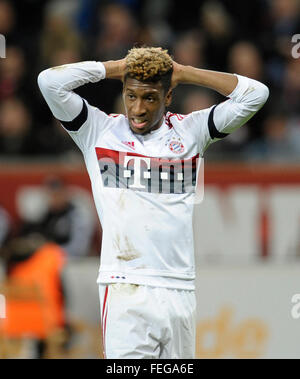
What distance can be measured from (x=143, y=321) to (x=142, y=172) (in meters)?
0.95

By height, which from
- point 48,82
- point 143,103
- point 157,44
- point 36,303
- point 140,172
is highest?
point 157,44

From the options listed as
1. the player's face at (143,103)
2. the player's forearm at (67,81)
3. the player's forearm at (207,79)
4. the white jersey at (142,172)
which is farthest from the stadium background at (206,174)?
the player's forearm at (67,81)

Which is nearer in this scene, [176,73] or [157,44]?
[176,73]

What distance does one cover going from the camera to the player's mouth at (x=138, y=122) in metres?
5.78

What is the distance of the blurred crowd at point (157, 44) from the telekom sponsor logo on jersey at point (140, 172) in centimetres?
590

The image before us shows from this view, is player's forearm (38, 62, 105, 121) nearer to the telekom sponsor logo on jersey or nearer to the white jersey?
the white jersey

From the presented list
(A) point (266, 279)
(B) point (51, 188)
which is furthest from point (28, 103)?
(A) point (266, 279)

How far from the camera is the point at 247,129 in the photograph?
12.4 m

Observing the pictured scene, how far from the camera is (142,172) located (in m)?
5.84

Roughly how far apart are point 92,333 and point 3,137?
3.94m

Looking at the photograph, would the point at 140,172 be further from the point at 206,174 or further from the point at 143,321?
the point at 206,174

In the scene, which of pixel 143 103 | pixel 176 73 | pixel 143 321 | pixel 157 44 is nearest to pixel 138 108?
pixel 143 103

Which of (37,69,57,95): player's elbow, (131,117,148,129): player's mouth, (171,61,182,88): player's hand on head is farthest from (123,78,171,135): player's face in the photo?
(37,69,57,95): player's elbow

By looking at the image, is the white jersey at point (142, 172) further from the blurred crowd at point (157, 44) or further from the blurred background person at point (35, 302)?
the blurred crowd at point (157, 44)
